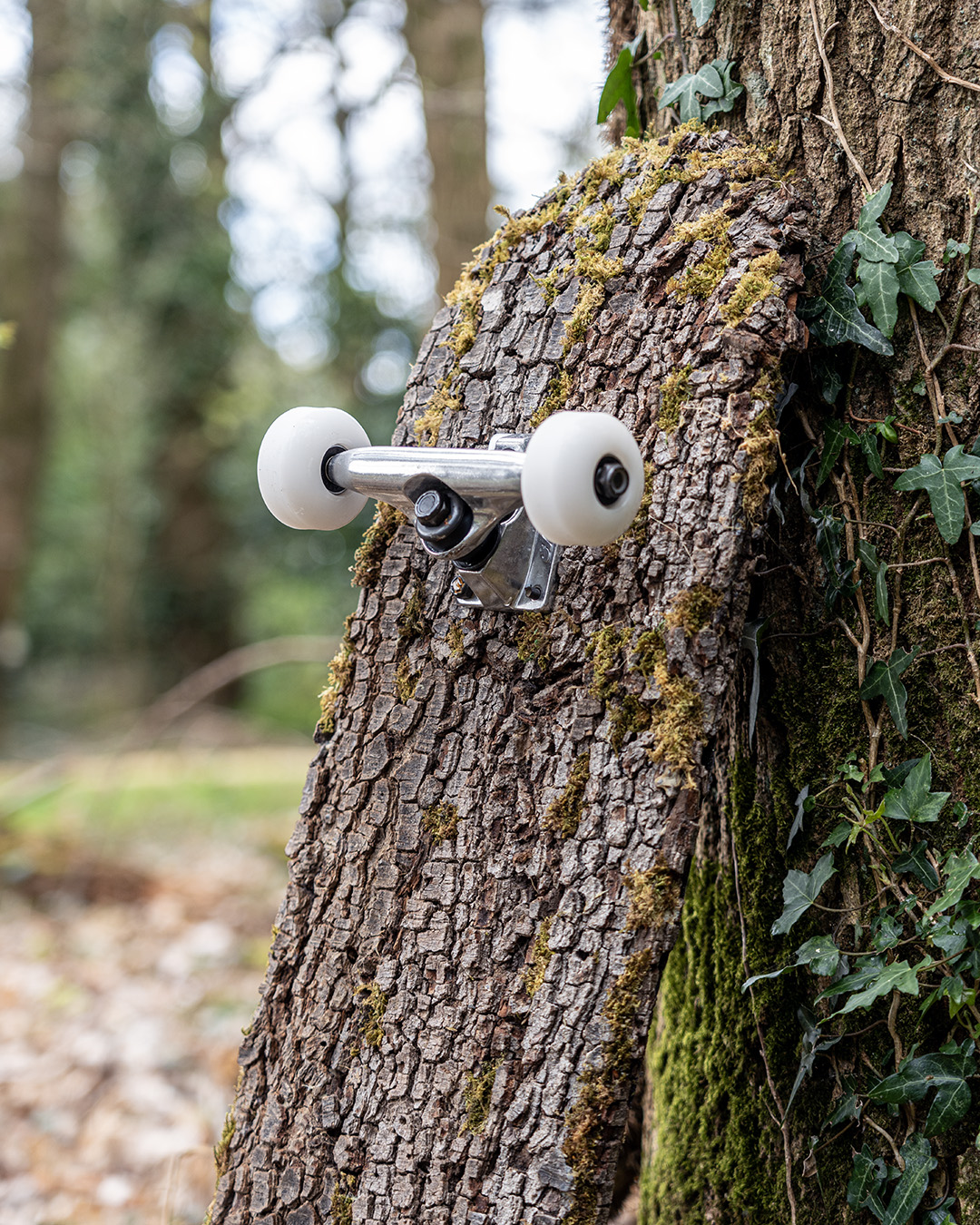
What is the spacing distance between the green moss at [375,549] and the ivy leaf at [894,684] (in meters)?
0.70

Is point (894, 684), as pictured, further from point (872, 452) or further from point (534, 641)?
point (534, 641)

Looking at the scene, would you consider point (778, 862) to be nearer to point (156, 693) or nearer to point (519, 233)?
point (519, 233)

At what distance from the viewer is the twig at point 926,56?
115 cm

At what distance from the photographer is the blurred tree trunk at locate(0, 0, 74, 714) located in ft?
25.0

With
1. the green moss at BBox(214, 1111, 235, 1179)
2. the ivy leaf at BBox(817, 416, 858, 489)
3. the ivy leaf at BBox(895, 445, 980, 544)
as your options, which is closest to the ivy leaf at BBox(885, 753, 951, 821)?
the ivy leaf at BBox(895, 445, 980, 544)

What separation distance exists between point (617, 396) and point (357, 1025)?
924 mm

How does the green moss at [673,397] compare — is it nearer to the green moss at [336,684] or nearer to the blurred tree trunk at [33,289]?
the green moss at [336,684]

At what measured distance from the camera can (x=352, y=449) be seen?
47.0 inches

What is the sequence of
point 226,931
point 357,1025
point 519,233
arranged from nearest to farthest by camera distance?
point 357,1025 → point 519,233 → point 226,931

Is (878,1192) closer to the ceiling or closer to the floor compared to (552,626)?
closer to the floor

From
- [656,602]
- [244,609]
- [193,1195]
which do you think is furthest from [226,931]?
[244,609]

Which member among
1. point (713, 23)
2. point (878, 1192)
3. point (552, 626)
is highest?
point (713, 23)

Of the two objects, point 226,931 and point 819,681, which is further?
point 226,931

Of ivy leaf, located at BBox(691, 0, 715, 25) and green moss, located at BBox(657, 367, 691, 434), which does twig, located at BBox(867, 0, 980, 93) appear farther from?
green moss, located at BBox(657, 367, 691, 434)
